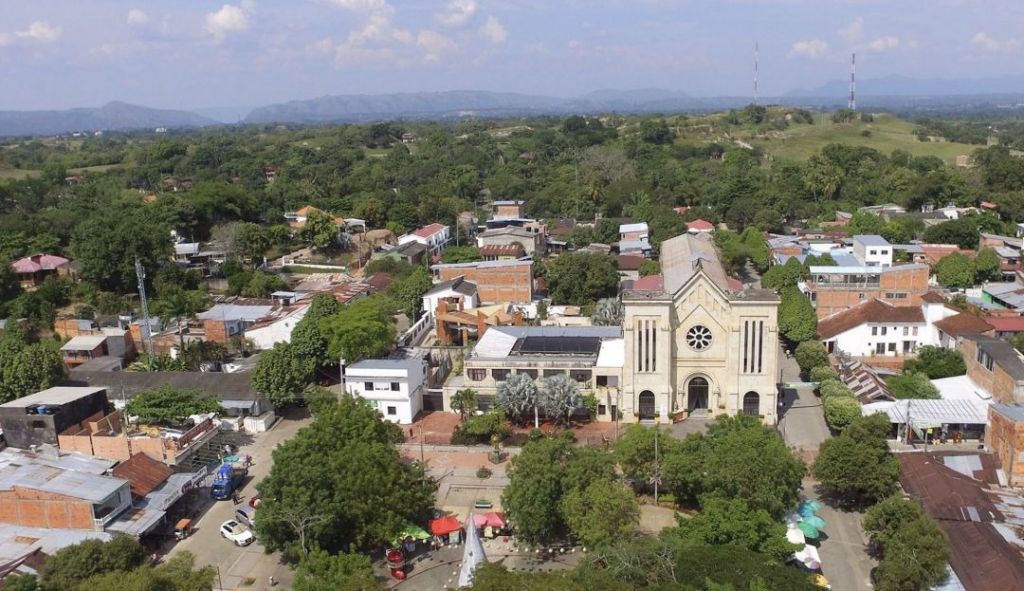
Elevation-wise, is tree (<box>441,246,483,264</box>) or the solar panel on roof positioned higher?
tree (<box>441,246,483,264</box>)

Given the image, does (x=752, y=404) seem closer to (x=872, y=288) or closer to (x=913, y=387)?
(x=913, y=387)

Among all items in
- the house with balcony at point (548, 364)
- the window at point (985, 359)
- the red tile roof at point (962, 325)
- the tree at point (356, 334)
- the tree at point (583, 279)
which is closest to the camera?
the window at point (985, 359)

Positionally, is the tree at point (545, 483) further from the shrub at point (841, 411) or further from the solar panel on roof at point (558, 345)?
the shrub at point (841, 411)

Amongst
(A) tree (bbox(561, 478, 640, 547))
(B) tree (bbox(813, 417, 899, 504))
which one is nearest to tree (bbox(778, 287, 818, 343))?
(B) tree (bbox(813, 417, 899, 504))

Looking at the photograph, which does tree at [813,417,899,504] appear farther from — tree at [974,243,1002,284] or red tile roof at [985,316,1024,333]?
tree at [974,243,1002,284]

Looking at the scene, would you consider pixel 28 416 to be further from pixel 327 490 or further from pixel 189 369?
pixel 327 490

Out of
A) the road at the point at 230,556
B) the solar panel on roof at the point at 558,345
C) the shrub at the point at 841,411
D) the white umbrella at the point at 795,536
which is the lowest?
the road at the point at 230,556

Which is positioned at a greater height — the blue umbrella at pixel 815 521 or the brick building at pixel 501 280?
the brick building at pixel 501 280

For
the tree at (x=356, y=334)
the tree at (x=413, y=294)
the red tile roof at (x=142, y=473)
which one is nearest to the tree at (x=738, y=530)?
the red tile roof at (x=142, y=473)
